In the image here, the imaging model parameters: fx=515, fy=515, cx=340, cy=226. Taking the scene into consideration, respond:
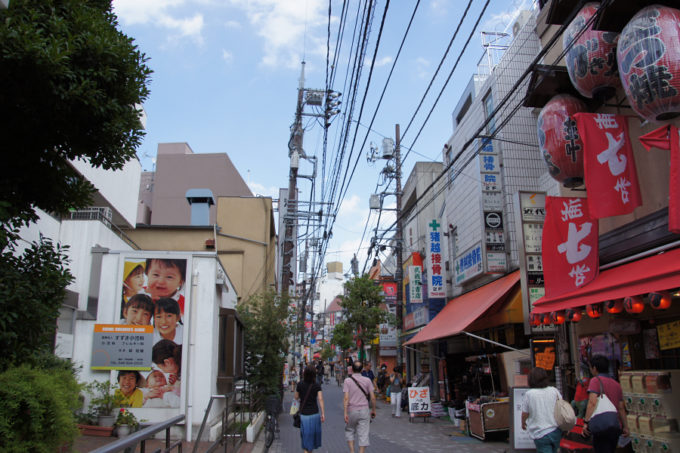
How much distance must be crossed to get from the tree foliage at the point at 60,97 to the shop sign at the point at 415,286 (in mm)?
17746

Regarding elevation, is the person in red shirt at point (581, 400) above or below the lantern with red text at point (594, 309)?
below

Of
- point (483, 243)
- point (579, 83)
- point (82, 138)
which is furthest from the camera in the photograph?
point (483, 243)

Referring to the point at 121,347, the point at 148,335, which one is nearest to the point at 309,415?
the point at 148,335

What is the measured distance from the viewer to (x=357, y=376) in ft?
29.1

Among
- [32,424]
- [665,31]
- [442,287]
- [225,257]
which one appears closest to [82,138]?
[32,424]

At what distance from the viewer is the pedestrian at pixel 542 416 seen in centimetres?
628

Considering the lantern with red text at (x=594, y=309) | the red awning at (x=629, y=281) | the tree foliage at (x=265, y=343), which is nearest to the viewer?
the red awning at (x=629, y=281)

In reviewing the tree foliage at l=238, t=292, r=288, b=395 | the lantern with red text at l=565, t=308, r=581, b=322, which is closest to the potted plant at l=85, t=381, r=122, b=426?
the tree foliage at l=238, t=292, r=288, b=395

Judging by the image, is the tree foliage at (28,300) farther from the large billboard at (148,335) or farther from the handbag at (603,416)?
the large billboard at (148,335)

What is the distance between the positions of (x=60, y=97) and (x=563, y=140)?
8.08 meters

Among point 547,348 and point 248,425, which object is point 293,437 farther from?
point 547,348

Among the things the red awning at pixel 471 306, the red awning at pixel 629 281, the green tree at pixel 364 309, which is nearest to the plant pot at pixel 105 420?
the red awning at pixel 471 306

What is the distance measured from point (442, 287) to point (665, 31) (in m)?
14.0

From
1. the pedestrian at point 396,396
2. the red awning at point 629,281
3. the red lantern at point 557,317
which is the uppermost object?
the red awning at point 629,281
